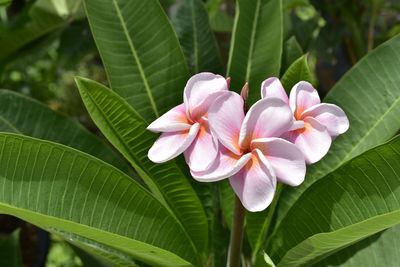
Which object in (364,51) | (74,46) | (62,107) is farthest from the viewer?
(62,107)

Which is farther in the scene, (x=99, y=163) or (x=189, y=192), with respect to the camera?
(x=189, y=192)

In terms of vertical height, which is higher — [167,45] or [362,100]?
[167,45]

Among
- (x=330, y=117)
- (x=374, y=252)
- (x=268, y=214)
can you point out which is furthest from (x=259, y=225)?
(x=330, y=117)

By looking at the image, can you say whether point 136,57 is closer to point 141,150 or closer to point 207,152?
point 141,150

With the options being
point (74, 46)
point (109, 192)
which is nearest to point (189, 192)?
point (109, 192)

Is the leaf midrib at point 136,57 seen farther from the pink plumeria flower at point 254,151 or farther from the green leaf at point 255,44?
the pink plumeria flower at point 254,151

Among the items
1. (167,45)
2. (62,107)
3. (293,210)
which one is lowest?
(62,107)

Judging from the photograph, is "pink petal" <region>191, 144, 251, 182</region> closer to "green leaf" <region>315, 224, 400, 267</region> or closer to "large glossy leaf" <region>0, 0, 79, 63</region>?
"green leaf" <region>315, 224, 400, 267</region>

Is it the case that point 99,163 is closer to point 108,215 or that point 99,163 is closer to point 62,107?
point 108,215

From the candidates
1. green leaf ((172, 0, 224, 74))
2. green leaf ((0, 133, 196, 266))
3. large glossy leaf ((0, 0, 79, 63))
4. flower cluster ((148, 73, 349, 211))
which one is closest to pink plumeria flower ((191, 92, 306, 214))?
flower cluster ((148, 73, 349, 211))
